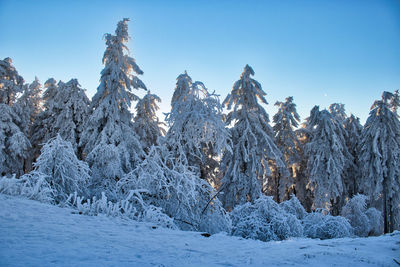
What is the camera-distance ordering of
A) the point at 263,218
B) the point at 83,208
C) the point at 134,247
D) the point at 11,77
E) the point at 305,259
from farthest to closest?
1. the point at 11,77
2. the point at 263,218
3. the point at 83,208
4. the point at 134,247
5. the point at 305,259

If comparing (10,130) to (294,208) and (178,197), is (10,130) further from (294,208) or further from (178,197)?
(294,208)

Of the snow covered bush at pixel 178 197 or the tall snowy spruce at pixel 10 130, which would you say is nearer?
the snow covered bush at pixel 178 197

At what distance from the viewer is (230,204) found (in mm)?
13930

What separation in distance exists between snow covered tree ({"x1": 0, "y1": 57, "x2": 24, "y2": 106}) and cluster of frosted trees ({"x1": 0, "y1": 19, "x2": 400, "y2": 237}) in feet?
0.22

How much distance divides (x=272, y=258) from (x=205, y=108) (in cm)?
579

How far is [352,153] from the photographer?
21484 mm

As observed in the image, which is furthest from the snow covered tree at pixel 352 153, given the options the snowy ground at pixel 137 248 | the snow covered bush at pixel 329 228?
the snowy ground at pixel 137 248

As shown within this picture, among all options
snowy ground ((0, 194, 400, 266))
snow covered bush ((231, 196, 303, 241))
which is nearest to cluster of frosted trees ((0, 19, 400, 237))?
snow covered bush ((231, 196, 303, 241))

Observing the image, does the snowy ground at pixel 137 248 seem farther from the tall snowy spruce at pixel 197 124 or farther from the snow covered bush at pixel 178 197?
the tall snowy spruce at pixel 197 124

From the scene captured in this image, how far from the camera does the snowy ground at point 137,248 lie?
97.7 inches

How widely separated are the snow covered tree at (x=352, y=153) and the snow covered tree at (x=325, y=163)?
272 centimetres

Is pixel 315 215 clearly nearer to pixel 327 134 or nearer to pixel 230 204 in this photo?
pixel 230 204

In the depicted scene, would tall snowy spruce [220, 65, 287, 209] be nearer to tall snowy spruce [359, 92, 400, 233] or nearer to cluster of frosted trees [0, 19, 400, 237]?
cluster of frosted trees [0, 19, 400, 237]

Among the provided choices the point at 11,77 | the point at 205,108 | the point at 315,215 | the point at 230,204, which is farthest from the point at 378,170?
the point at 11,77
